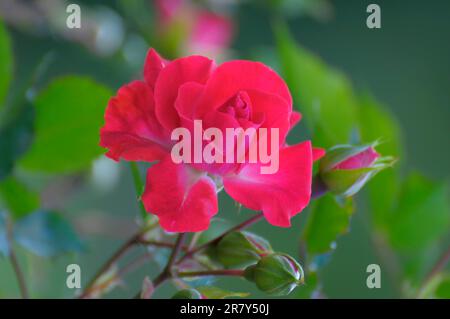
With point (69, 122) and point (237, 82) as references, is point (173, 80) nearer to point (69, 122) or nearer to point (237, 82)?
point (237, 82)

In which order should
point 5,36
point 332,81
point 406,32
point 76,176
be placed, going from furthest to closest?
1. point 406,32
2. point 76,176
3. point 332,81
4. point 5,36

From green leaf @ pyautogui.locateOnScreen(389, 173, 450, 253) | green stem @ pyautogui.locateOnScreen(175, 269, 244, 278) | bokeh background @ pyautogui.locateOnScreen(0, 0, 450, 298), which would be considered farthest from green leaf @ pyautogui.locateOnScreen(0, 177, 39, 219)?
green leaf @ pyautogui.locateOnScreen(389, 173, 450, 253)

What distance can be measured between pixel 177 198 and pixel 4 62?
159mm

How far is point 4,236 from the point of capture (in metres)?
0.28

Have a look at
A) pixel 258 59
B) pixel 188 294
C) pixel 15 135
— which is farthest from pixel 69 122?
pixel 258 59

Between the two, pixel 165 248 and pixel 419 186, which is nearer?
pixel 165 248

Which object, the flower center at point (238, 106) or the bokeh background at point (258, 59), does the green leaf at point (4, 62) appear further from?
the flower center at point (238, 106)

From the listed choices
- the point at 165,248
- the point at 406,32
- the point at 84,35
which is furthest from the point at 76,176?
the point at 406,32

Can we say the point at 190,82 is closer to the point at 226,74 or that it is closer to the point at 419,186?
the point at 226,74

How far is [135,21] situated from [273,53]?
0.49 ft

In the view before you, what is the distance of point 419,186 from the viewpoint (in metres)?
Answer: 0.39

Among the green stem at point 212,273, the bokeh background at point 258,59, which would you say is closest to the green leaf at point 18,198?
the bokeh background at point 258,59

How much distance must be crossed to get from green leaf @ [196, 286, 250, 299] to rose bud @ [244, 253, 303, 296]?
2cm

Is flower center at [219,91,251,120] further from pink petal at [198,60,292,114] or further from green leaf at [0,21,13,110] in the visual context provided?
green leaf at [0,21,13,110]
